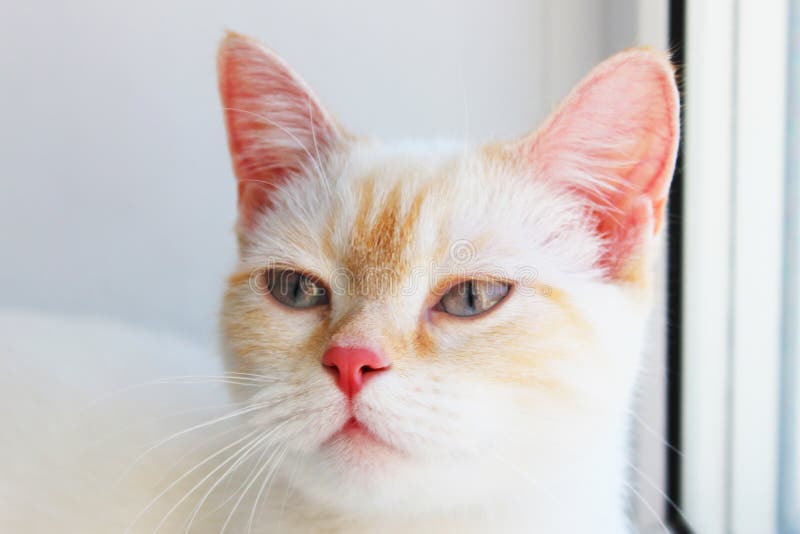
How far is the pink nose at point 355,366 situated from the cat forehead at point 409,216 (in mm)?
111

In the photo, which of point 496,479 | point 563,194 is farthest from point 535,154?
point 496,479

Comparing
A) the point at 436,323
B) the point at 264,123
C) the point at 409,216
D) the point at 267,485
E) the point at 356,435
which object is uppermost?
the point at 264,123

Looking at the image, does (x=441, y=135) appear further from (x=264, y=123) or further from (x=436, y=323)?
(x=436, y=323)

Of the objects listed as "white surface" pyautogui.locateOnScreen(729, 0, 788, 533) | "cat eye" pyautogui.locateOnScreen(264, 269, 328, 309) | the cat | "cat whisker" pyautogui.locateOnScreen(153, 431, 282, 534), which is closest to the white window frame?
"white surface" pyautogui.locateOnScreen(729, 0, 788, 533)

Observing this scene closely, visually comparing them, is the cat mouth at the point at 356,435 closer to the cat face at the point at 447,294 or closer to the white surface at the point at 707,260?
the cat face at the point at 447,294

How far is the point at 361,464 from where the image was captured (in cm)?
71

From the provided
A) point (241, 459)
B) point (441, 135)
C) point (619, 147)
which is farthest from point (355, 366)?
point (441, 135)

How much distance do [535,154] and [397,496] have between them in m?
0.43

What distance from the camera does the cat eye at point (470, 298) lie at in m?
0.79

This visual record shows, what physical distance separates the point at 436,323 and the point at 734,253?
660 millimetres

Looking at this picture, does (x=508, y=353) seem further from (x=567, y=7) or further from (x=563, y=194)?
(x=567, y=7)

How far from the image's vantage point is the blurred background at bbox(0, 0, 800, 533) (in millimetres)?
1116

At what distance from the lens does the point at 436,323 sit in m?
0.78

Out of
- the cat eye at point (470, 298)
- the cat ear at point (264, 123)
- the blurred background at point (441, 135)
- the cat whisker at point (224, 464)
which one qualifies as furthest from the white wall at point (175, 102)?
the cat eye at point (470, 298)
